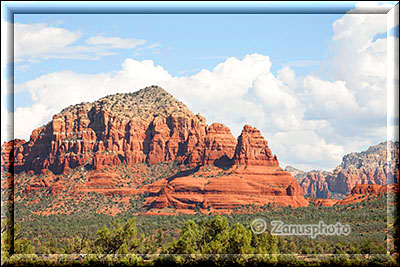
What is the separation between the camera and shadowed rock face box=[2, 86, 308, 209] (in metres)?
120

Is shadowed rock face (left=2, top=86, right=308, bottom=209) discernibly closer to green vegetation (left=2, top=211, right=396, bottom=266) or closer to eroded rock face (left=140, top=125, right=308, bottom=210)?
eroded rock face (left=140, top=125, right=308, bottom=210)

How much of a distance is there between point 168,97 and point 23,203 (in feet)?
213

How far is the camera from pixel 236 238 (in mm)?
47750

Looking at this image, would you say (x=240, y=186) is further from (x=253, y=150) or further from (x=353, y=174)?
(x=353, y=174)

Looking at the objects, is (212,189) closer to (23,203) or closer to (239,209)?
(239,209)

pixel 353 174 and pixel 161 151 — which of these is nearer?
pixel 161 151

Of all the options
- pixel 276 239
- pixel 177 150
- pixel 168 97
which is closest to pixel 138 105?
pixel 168 97

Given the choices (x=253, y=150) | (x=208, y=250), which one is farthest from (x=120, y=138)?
(x=208, y=250)

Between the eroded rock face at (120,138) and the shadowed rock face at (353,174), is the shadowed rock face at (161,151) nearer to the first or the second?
the eroded rock face at (120,138)

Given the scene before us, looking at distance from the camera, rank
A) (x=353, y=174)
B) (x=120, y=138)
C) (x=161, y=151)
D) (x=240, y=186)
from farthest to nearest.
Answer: (x=353, y=174) < (x=161, y=151) < (x=120, y=138) < (x=240, y=186)

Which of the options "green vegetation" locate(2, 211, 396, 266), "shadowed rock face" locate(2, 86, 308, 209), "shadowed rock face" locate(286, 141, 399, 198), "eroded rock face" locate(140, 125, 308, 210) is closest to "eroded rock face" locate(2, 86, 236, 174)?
"shadowed rock face" locate(2, 86, 308, 209)

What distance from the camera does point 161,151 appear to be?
151500 millimetres

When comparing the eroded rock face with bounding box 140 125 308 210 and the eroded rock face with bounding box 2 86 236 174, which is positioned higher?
the eroded rock face with bounding box 2 86 236 174

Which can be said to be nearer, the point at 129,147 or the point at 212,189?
the point at 212,189
